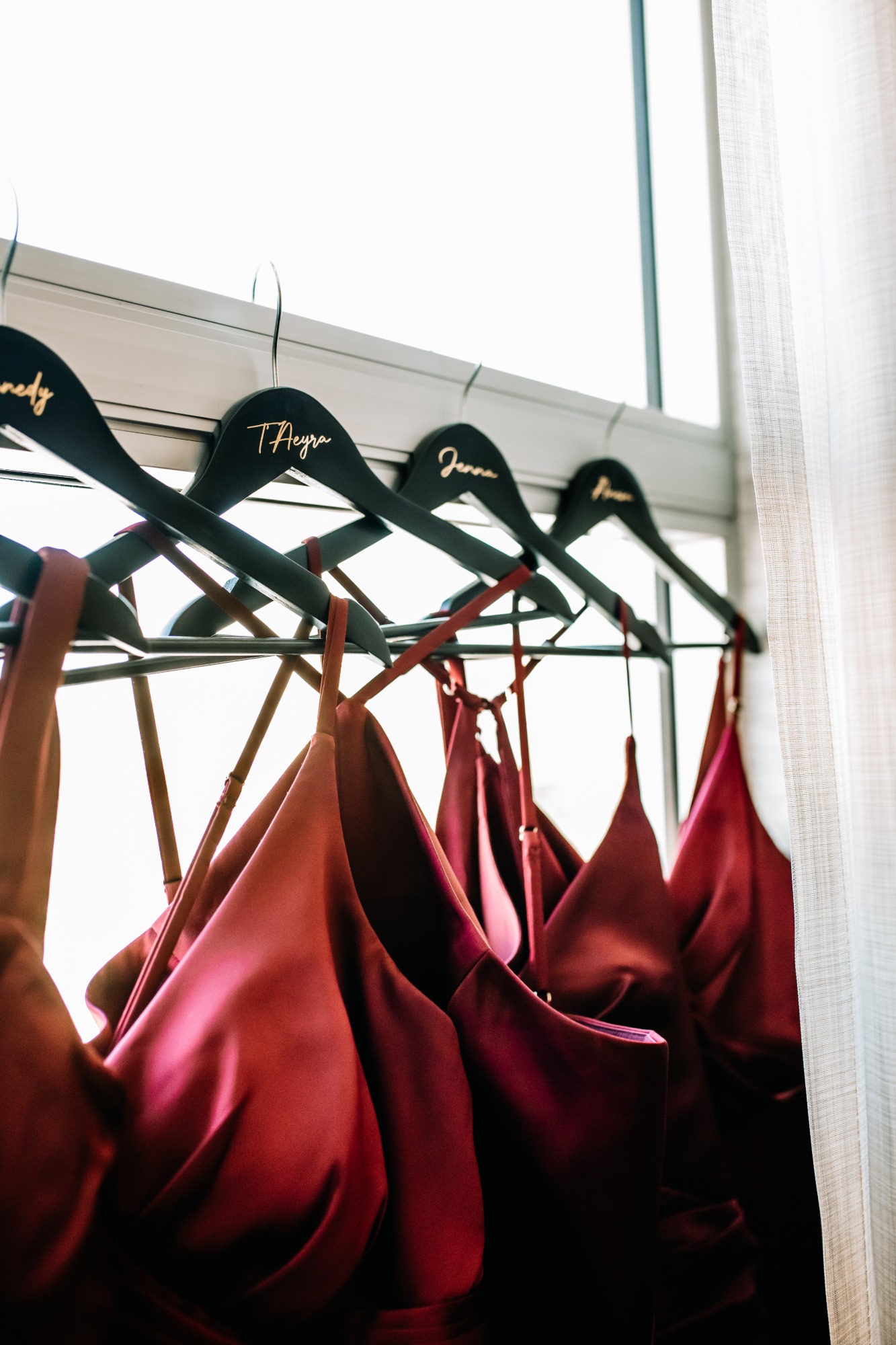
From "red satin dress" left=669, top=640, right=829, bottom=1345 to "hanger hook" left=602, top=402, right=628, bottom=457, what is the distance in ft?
1.12

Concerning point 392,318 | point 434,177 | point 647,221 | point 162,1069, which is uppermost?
point 647,221

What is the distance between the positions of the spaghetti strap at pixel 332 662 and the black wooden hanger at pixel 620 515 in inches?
12.8

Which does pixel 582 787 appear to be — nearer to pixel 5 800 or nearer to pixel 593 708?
pixel 593 708

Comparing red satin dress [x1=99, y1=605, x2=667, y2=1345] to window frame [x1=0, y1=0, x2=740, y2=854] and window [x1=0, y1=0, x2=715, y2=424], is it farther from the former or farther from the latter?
window [x1=0, y1=0, x2=715, y2=424]

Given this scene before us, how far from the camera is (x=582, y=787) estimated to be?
1.11 metres

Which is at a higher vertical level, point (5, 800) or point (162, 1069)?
point (5, 800)

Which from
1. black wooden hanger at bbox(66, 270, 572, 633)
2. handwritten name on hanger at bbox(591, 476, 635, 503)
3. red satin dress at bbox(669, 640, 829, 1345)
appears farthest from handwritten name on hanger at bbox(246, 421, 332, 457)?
red satin dress at bbox(669, 640, 829, 1345)

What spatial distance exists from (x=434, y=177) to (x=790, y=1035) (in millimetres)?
985

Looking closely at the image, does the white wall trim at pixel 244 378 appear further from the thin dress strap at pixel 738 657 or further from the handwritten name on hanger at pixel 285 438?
the thin dress strap at pixel 738 657

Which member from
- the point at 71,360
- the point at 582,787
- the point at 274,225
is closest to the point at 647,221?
the point at 274,225

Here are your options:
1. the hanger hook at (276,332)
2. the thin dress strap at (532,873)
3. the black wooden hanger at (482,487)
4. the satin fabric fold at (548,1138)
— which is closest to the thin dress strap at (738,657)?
the black wooden hanger at (482,487)

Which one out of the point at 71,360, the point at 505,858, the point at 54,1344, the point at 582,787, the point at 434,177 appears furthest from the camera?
the point at 582,787

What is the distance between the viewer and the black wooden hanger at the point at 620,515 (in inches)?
32.9

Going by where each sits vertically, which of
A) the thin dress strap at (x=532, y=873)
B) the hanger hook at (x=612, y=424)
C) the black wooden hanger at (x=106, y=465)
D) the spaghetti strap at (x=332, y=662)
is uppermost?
the hanger hook at (x=612, y=424)
